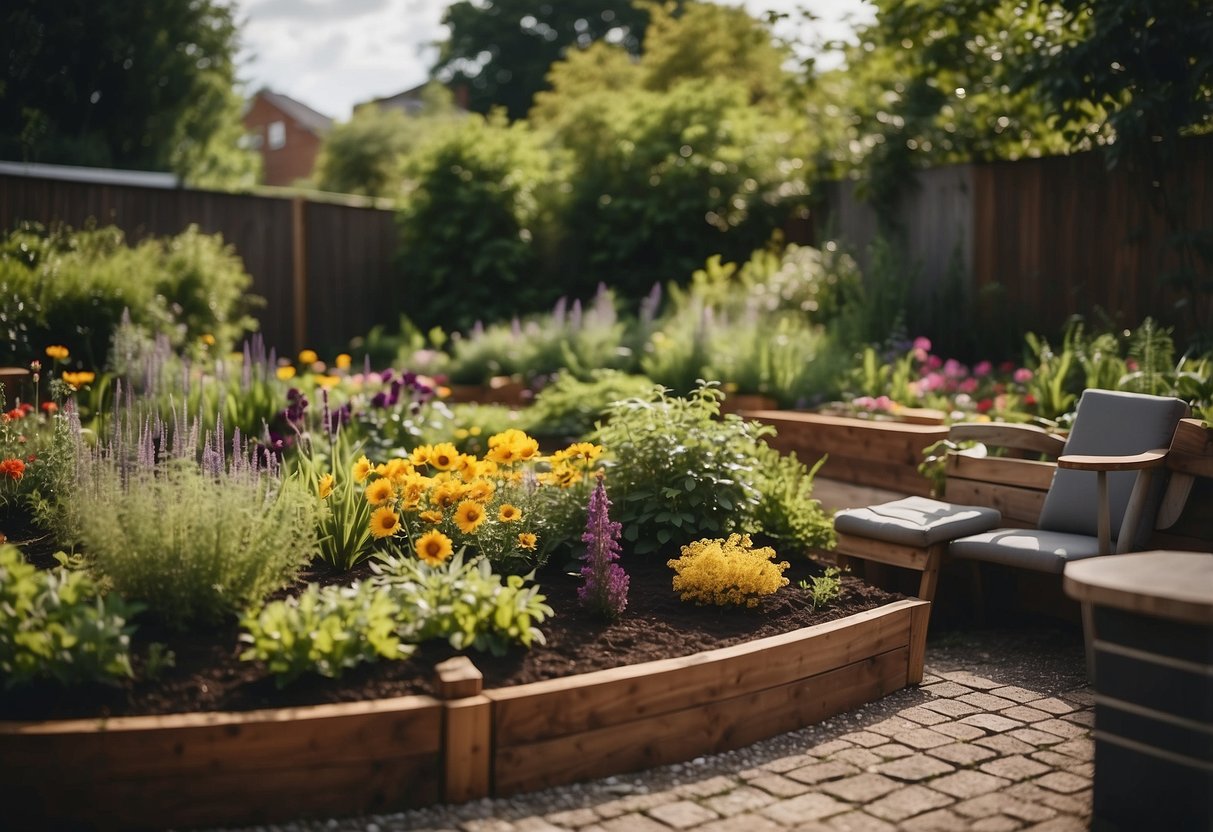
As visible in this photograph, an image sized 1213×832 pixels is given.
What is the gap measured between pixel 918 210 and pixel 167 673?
752 centimetres

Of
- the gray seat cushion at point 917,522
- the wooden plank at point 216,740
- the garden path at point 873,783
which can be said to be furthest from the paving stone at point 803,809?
the gray seat cushion at point 917,522

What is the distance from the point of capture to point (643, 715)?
3.10 metres

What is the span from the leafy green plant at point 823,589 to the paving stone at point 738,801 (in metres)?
1.00

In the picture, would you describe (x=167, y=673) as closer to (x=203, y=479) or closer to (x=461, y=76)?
(x=203, y=479)

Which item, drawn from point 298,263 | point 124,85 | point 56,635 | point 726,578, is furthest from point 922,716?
point 124,85

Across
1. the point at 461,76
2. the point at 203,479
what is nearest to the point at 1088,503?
the point at 203,479

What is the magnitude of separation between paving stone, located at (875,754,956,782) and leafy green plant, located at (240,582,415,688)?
4.74 ft

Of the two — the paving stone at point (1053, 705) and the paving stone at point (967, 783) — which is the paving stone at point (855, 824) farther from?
the paving stone at point (1053, 705)

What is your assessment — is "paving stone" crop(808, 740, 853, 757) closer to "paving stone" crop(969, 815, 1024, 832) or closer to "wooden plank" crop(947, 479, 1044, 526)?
"paving stone" crop(969, 815, 1024, 832)

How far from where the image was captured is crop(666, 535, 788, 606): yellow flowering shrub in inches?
147

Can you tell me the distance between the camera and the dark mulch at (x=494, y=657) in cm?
280

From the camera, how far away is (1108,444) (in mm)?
4352

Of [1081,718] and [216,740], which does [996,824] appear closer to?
[1081,718]

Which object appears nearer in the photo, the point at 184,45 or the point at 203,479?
the point at 203,479
